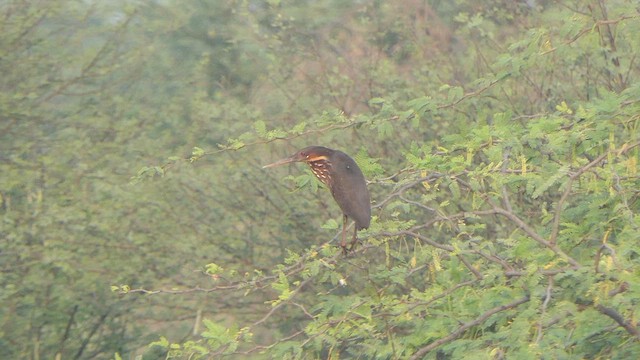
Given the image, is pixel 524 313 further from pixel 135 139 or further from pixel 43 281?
pixel 135 139

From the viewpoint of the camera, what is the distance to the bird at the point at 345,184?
4.97 m

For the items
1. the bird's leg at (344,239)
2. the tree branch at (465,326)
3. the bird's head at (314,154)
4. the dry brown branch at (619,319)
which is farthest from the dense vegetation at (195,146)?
the dry brown branch at (619,319)

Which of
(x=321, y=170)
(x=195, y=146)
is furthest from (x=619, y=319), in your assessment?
(x=195, y=146)

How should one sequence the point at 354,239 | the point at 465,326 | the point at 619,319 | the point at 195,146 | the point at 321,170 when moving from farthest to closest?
the point at 195,146
the point at 321,170
the point at 354,239
the point at 465,326
the point at 619,319

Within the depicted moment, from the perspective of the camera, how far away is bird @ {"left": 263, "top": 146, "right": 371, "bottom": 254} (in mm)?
4969

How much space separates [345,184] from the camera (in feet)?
16.6

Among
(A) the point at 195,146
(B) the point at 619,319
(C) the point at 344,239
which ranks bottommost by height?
(A) the point at 195,146

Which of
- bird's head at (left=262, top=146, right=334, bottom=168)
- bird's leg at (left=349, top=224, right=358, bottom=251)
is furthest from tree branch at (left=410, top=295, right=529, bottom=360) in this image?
bird's head at (left=262, top=146, right=334, bottom=168)

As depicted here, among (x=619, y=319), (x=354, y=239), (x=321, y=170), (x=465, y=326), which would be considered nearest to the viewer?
(x=619, y=319)

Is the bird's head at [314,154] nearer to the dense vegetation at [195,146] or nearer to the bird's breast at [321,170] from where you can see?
the bird's breast at [321,170]

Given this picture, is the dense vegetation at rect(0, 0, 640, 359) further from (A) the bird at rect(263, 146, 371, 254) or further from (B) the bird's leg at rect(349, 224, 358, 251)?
(B) the bird's leg at rect(349, 224, 358, 251)

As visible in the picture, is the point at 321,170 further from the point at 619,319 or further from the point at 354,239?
the point at 619,319

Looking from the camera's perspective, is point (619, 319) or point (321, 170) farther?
point (321, 170)

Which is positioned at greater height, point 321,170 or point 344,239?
point 321,170
